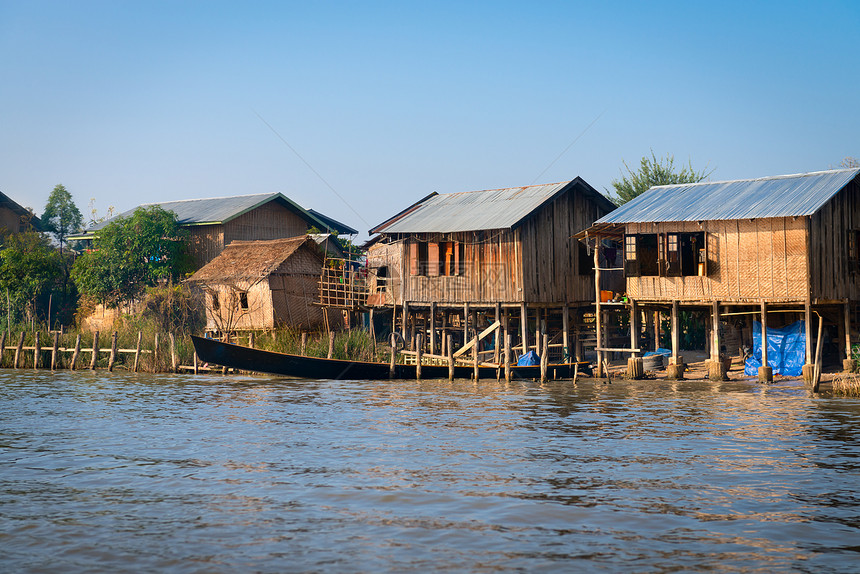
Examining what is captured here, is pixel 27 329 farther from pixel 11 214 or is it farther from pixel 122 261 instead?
pixel 11 214

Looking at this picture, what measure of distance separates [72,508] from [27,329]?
31.2m

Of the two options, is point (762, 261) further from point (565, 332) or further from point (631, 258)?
point (565, 332)

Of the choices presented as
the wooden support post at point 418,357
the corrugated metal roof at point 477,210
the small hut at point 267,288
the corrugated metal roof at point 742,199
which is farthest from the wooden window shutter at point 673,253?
the small hut at point 267,288

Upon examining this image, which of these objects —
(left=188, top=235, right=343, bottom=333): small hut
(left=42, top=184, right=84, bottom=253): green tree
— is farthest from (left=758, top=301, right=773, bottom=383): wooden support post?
(left=42, top=184, right=84, bottom=253): green tree

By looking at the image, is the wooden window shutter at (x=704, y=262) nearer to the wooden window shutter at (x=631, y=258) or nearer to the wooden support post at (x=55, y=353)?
the wooden window shutter at (x=631, y=258)

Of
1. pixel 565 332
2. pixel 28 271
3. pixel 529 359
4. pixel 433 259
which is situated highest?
pixel 28 271

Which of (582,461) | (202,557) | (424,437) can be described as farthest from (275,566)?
(424,437)

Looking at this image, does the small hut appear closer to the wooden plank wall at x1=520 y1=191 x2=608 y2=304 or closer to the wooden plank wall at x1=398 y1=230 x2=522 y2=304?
the wooden plank wall at x1=398 y1=230 x2=522 y2=304

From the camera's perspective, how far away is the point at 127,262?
40.8 meters

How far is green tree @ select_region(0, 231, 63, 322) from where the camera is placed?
4197cm

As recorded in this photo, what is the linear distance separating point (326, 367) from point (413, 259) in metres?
6.43

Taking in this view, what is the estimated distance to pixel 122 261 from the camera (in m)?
40.8

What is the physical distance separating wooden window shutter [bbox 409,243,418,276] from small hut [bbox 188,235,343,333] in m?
5.28

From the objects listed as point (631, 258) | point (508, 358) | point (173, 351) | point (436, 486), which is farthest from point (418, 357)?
point (436, 486)
